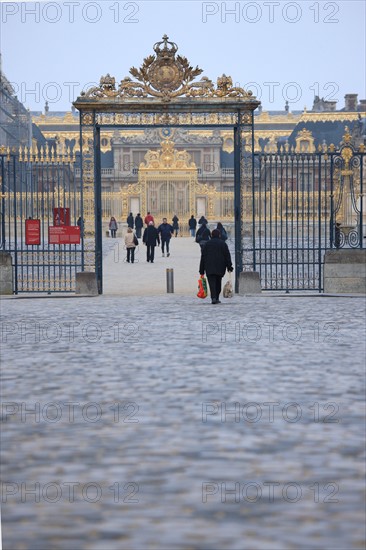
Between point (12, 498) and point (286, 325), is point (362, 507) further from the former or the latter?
point (286, 325)

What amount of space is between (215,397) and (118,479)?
6.93ft

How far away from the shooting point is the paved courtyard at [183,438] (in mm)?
3863

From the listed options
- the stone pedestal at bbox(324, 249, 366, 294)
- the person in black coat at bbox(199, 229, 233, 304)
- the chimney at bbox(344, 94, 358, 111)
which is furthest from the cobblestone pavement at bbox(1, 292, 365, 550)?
the chimney at bbox(344, 94, 358, 111)

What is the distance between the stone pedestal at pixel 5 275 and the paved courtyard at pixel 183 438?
5486mm

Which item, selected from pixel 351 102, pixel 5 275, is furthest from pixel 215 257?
pixel 351 102

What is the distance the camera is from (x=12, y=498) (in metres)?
4.26

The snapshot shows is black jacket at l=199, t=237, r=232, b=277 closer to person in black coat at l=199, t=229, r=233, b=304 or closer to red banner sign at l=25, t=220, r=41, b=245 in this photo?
person in black coat at l=199, t=229, r=233, b=304

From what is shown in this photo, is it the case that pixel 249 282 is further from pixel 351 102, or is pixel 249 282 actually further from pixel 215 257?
pixel 351 102

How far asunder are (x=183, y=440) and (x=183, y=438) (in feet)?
0.15

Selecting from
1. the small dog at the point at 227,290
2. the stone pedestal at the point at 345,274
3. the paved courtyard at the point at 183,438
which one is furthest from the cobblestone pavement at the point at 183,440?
the stone pedestal at the point at 345,274

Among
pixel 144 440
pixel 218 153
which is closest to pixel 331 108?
pixel 218 153

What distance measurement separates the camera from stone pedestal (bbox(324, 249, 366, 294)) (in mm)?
16266

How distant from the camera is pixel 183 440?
17.4 feet

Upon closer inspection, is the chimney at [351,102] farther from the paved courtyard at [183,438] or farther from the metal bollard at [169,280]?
the paved courtyard at [183,438]
